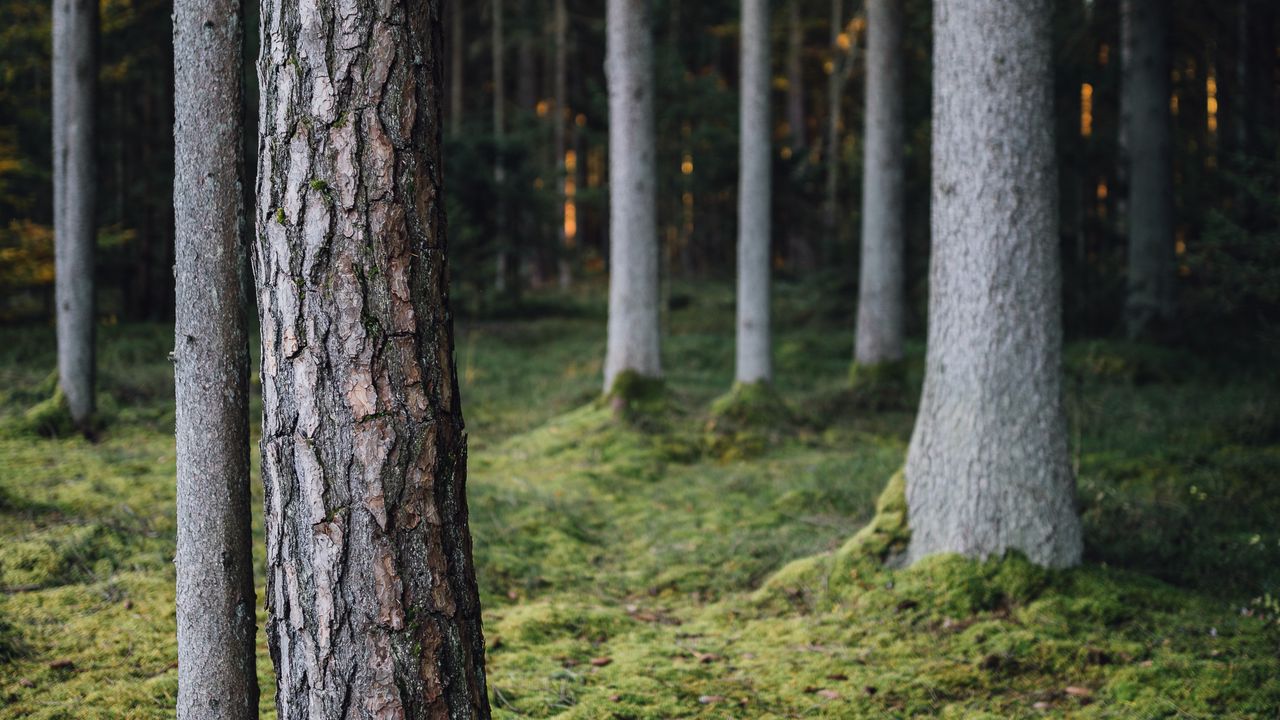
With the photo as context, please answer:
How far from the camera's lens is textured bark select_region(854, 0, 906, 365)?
12.9 m

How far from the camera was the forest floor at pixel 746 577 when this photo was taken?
4.24 metres

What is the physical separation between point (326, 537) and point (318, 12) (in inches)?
58.1

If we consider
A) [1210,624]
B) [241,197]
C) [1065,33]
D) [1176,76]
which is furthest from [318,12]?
[1176,76]

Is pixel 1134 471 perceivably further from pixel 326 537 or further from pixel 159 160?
pixel 159 160

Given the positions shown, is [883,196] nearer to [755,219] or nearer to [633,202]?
[755,219]

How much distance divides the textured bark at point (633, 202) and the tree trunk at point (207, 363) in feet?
26.6

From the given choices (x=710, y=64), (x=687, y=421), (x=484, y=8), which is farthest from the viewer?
(x=710, y=64)

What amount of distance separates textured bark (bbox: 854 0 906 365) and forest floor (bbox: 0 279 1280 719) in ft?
7.67

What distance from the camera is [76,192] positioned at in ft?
29.1

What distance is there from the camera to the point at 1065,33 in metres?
17.1

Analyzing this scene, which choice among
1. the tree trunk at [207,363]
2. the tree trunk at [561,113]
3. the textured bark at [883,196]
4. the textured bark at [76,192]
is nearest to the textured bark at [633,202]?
the textured bark at [883,196]

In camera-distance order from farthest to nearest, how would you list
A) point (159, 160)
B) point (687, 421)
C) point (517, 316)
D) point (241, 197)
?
point (517, 316)
point (159, 160)
point (687, 421)
point (241, 197)

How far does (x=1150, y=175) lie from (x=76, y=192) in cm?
1556

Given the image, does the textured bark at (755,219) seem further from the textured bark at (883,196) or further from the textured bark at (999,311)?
the textured bark at (999,311)
